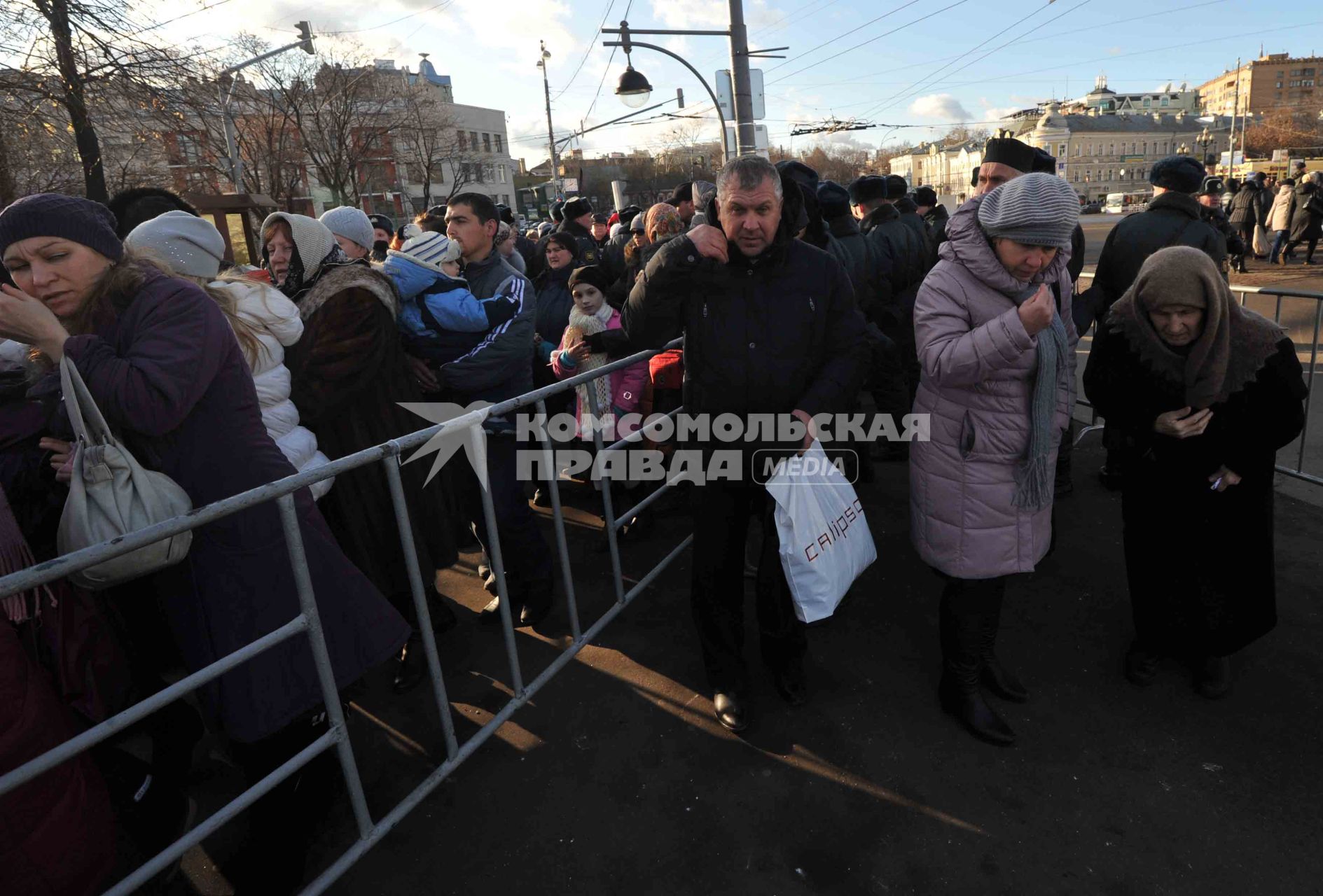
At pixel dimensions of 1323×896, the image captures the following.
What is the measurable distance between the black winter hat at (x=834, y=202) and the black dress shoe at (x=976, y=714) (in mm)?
3429

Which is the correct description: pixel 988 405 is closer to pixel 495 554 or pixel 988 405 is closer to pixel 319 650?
pixel 495 554

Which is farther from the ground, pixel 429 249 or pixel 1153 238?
pixel 429 249

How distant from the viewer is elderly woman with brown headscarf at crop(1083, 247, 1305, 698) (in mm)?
2500

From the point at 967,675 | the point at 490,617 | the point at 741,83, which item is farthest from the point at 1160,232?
the point at 741,83

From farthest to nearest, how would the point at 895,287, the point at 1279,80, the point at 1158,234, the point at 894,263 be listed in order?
the point at 1279,80 → the point at 895,287 → the point at 894,263 → the point at 1158,234

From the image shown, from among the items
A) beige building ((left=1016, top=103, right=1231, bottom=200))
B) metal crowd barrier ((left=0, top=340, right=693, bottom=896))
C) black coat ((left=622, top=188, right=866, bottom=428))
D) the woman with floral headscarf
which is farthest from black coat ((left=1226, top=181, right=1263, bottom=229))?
beige building ((left=1016, top=103, right=1231, bottom=200))

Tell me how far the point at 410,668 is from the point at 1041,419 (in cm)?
277

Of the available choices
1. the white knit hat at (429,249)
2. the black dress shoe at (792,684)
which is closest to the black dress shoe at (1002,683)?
the black dress shoe at (792,684)

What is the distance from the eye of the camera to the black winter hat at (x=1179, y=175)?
14.7 ft

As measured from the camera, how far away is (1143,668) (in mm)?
2873

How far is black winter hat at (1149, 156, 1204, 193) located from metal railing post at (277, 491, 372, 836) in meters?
4.96

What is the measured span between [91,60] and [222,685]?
11428 millimetres

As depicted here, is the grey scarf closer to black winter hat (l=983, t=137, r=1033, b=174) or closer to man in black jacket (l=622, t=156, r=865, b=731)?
man in black jacket (l=622, t=156, r=865, b=731)

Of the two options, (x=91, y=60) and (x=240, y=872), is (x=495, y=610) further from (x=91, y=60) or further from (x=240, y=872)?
(x=91, y=60)
